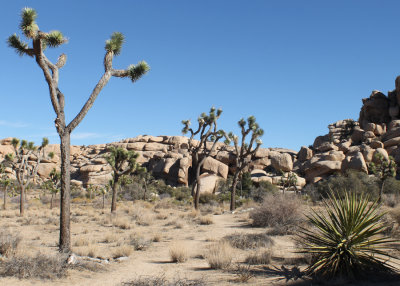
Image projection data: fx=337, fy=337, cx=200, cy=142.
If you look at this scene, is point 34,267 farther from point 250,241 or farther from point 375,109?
point 375,109

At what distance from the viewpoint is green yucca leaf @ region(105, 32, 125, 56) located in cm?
1034

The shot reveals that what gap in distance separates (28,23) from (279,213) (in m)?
11.7

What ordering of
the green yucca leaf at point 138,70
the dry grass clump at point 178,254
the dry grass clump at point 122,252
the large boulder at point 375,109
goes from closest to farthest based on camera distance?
the dry grass clump at point 178,254 < the dry grass clump at point 122,252 < the green yucca leaf at point 138,70 < the large boulder at point 375,109

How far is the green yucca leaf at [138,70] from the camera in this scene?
1064 cm

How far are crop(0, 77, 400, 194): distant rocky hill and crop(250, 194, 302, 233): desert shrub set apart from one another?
2714 centimetres

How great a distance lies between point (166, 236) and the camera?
1405cm

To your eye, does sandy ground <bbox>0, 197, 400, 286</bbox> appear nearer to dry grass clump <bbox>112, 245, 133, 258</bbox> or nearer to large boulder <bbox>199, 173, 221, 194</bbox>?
dry grass clump <bbox>112, 245, 133, 258</bbox>

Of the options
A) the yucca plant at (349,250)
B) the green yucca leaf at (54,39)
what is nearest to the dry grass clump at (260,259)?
the yucca plant at (349,250)

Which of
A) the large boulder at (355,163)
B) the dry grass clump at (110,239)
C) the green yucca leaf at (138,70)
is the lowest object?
the dry grass clump at (110,239)

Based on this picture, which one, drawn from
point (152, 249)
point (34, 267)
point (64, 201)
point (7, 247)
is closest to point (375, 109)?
point (152, 249)

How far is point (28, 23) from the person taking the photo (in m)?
8.97

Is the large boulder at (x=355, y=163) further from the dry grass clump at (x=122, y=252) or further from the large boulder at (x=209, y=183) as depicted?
the dry grass clump at (x=122, y=252)

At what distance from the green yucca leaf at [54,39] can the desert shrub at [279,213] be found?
1024 centimetres

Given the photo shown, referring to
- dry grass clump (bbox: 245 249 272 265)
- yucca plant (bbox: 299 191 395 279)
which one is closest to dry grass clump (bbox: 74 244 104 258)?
dry grass clump (bbox: 245 249 272 265)
